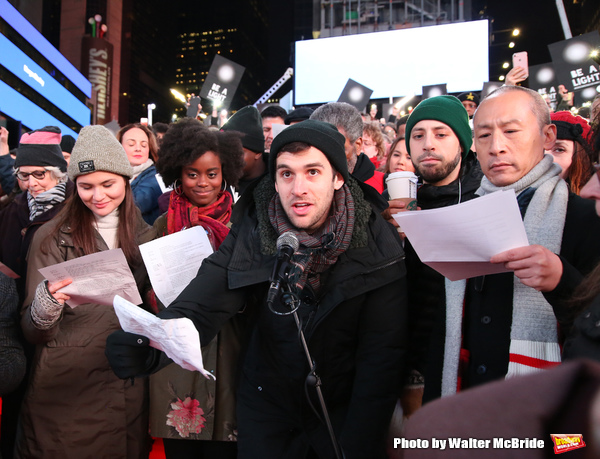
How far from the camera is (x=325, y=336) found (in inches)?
75.7

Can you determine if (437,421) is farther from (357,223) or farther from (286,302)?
(357,223)

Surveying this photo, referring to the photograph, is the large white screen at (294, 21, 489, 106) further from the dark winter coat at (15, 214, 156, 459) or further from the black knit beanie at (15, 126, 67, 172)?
the dark winter coat at (15, 214, 156, 459)

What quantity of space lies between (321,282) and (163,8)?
56.7 m

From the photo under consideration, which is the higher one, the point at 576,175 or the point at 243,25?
the point at 243,25

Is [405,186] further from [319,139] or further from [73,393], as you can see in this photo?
[73,393]

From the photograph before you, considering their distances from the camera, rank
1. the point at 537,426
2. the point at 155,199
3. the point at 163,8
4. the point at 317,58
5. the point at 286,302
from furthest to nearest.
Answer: the point at 163,8
the point at 317,58
the point at 155,199
the point at 286,302
the point at 537,426

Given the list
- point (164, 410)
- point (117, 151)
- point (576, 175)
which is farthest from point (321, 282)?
point (576, 175)

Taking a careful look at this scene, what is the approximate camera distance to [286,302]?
153 centimetres

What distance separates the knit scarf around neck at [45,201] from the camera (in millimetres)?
3123

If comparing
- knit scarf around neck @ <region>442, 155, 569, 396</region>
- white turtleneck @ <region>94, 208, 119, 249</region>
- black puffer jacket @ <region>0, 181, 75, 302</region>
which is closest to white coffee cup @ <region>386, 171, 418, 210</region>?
knit scarf around neck @ <region>442, 155, 569, 396</region>

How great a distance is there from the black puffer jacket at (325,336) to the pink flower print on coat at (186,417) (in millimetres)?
368

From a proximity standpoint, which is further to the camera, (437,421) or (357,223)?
(357,223)

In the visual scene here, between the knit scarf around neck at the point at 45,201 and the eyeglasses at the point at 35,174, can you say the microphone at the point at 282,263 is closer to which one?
the knit scarf around neck at the point at 45,201

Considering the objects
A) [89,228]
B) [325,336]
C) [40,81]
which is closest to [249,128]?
[89,228]
